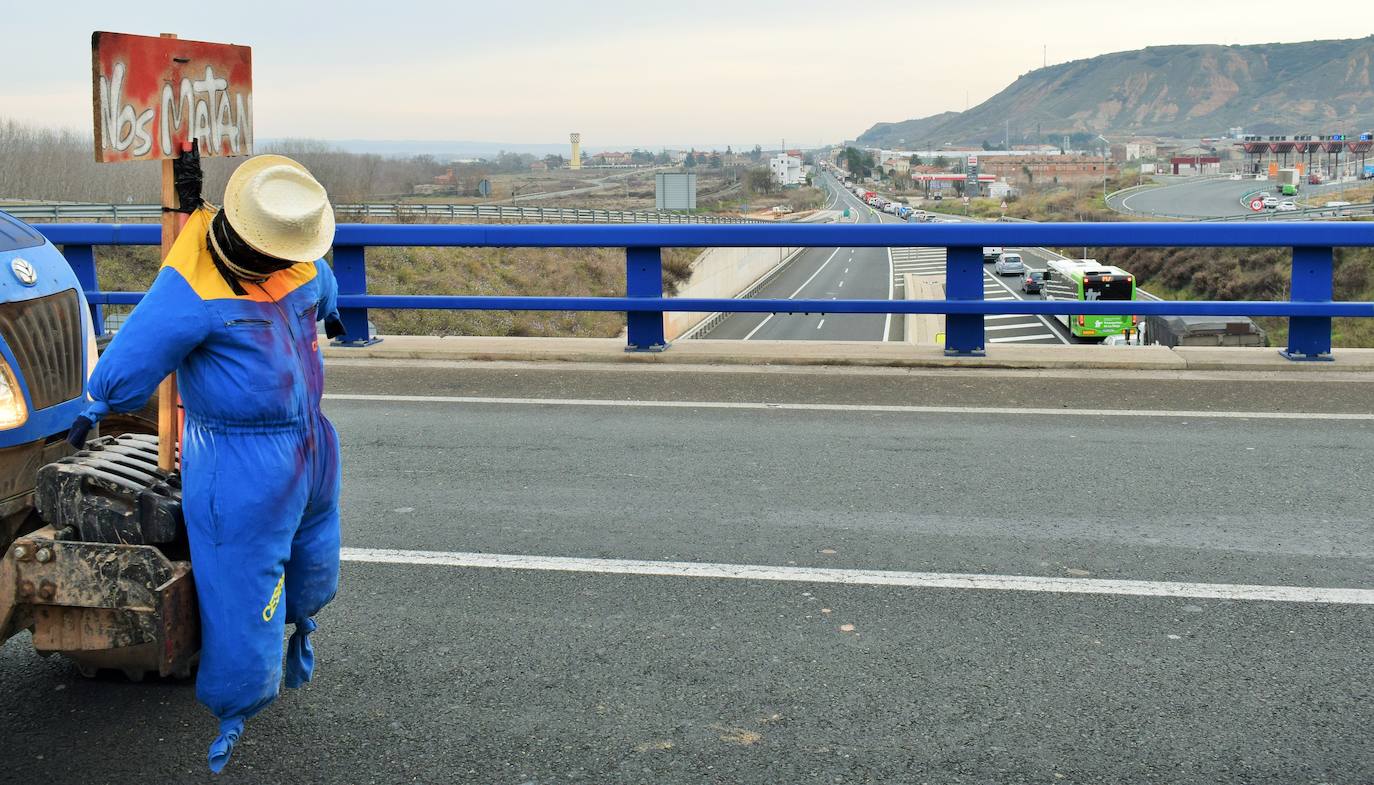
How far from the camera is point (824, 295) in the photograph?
239 ft

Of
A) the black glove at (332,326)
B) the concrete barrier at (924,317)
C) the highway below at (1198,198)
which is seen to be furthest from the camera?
the highway below at (1198,198)

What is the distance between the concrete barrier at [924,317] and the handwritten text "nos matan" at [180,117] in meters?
29.0

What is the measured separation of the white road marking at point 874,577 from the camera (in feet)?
16.0

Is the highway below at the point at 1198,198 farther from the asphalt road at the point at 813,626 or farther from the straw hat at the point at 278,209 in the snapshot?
the straw hat at the point at 278,209

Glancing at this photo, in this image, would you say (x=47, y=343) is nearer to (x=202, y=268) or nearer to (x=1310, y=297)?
(x=202, y=268)

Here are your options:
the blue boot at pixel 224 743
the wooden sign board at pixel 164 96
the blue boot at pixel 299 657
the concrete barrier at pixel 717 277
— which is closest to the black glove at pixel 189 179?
Result: the wooden sign board at pixel 164 96

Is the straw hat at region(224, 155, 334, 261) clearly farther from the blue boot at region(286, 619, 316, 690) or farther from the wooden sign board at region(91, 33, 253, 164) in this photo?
the blue boot at region(286, 619, 316, 690)

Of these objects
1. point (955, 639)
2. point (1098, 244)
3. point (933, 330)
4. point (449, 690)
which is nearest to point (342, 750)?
point (449, 690)

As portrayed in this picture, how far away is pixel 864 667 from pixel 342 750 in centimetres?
166

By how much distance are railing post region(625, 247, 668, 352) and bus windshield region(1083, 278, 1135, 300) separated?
3174cm

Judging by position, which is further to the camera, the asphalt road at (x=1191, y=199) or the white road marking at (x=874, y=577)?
the asphalt road at (x=1191, y=199)

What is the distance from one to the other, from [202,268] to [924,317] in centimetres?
4058

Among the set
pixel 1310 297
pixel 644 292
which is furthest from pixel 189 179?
pixel 1310 297

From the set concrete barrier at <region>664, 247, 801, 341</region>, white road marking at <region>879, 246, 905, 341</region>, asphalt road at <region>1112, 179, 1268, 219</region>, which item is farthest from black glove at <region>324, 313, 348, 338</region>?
asphalt road at <region>1112, 179, 1268, 219</region>
